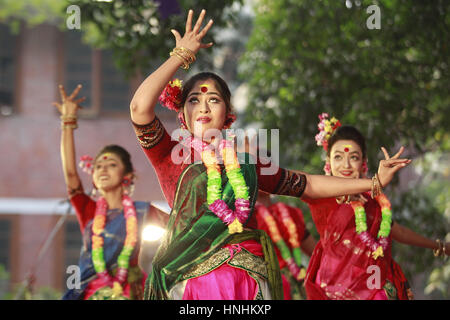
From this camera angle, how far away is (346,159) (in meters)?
4.86

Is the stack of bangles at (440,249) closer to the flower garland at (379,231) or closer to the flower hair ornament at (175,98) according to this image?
the flower garland at (379,231)

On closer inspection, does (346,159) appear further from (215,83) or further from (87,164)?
(87,164)

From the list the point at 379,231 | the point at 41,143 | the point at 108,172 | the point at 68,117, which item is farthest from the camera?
the point at 41,143

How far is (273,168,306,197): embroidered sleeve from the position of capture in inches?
139

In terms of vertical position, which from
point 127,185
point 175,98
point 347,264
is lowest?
point 347,264

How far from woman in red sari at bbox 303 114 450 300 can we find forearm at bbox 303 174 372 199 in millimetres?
1300

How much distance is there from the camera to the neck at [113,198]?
17.9 ft

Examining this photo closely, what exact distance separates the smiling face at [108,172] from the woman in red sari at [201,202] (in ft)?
6.86

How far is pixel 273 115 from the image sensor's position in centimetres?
858

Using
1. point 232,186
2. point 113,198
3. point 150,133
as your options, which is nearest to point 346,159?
point 232,186

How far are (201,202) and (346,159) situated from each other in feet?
5.95

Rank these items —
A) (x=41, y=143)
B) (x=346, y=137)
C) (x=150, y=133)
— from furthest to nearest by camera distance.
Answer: (x=41, y=143)
(x=346, y=137)
(x=150, y=133)

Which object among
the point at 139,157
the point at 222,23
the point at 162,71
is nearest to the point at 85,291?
the point at 162,71

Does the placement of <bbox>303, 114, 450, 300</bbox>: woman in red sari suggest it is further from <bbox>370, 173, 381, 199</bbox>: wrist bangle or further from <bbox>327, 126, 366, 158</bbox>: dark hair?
<bbox>370, 173, 381, 199</bbox>: wrist bangle
